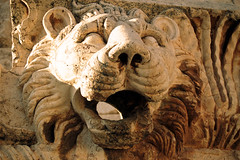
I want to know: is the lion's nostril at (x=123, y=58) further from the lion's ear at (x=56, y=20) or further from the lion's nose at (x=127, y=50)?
the lion's ear at (x=56, y=20)

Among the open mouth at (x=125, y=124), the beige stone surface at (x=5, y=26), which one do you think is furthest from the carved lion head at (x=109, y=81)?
the beige stone surface at (x=5, y=26)

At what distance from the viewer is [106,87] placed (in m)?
1.32

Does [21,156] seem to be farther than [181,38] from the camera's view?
No

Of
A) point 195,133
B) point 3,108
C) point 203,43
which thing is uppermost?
point 203,43

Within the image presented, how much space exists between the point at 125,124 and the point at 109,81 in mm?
227

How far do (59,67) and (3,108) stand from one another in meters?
0.34

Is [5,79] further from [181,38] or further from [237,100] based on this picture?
[237,100]

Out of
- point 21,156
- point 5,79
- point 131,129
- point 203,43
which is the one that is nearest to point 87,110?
point 131,129

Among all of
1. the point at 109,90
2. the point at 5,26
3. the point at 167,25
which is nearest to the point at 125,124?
the point at 109,90

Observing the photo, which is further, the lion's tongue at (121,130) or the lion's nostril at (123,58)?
the lion's tongue at (121,130)

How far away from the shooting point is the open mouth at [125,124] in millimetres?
1468

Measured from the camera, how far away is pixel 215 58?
204 centimetres

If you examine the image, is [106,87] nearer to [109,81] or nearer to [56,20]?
[109,81]

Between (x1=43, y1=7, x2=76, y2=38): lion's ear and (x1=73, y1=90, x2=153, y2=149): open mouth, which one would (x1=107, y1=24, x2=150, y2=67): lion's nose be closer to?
(x1=73, y1=90, x2=153, y2=149): open mouth
